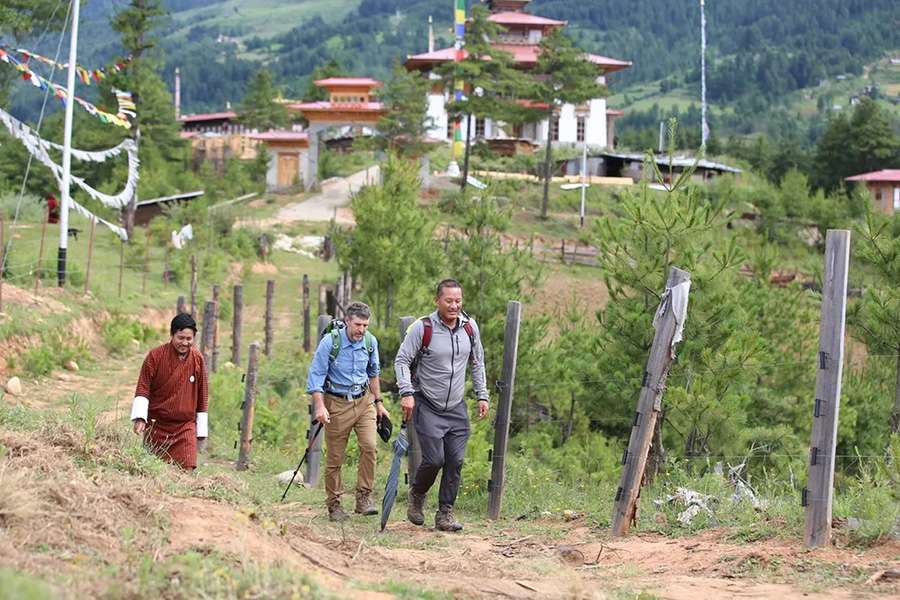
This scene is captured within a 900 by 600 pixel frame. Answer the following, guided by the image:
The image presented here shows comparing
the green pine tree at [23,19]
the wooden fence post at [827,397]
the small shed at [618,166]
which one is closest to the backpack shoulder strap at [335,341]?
the wooden fence post at [827,397]

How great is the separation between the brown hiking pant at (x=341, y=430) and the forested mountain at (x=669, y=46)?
418ft

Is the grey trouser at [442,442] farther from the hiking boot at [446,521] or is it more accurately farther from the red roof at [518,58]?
the red roof at [518,58]

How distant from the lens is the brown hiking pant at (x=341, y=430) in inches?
393

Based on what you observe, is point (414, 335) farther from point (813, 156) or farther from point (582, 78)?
point (813, 156)

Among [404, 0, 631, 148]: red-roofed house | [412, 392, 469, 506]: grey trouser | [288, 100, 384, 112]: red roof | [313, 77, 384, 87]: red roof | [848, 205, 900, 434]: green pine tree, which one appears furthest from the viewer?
[404, 0, 631, 148]: red-roofed house

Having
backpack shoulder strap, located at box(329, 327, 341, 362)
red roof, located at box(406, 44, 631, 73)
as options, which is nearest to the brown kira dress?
backpack shoulder strap, located at box(329, 327, 341, 362)

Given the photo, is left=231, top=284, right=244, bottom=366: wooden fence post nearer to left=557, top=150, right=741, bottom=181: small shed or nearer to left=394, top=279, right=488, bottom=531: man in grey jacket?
left=394, top=279, right=488, bottom=531: man in grey jacket

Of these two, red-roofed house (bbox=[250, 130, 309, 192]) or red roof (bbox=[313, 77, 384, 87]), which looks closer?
red-roofed house (bbox=[250, 130, 309, 192])

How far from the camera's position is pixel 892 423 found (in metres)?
15.7

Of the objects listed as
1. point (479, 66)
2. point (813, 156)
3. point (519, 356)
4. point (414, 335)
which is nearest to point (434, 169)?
point (479, 66)

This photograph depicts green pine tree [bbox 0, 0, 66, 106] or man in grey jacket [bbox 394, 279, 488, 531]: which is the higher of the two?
green pine tree [bbox 0, 0, 66, 106]

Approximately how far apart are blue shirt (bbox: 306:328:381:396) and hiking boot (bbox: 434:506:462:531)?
46.4 inches

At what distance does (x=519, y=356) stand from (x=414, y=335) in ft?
29.6

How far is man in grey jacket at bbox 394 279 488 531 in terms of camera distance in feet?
31.2
